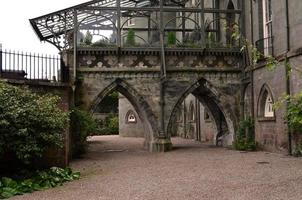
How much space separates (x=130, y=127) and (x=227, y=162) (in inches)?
974

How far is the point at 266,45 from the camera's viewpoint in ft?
61.8

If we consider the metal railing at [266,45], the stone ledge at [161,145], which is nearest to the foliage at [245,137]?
the stone ledge at [161,145]

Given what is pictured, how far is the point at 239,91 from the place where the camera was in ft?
70.7

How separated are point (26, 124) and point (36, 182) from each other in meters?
1.46

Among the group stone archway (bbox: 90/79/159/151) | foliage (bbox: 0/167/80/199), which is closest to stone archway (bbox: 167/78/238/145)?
stone archway (bbox: 90/79/159/151)

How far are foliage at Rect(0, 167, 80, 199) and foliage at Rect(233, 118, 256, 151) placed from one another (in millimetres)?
9883

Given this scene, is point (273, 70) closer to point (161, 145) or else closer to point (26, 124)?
point (161, 145)

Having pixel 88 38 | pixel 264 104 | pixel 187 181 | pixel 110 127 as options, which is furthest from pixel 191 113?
pixel 187 181

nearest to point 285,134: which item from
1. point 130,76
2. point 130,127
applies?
point 130,76

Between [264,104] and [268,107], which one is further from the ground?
[264,104]

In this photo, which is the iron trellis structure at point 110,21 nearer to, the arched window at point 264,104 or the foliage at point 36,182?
the arched window at point 264,104

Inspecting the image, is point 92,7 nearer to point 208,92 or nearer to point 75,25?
point 75,25

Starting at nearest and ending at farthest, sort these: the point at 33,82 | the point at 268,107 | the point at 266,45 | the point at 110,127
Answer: the point at 33,82 < the point at 266,45 < the point at 268,107 < the point at 110,127

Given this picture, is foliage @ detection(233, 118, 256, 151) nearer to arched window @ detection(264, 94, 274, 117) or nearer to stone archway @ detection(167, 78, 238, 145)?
stone archway @ detection(167, 78, 238, 145)
